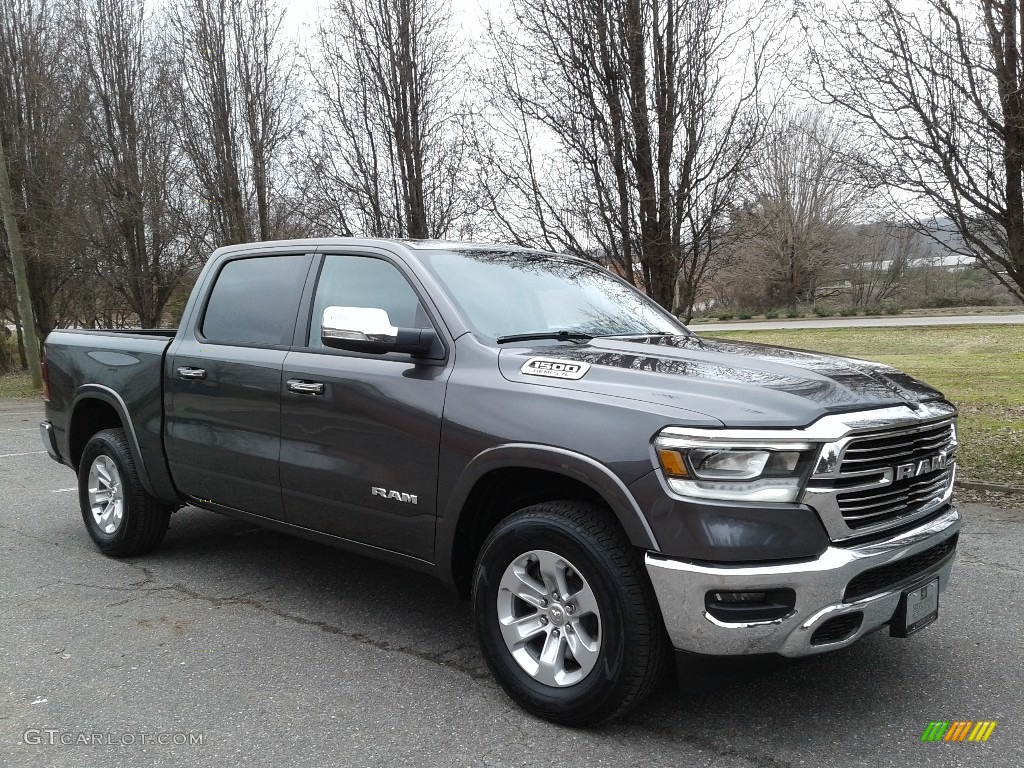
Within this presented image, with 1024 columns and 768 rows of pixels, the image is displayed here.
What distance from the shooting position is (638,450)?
285 centimetres

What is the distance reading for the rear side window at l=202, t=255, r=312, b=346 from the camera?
434 centimetres

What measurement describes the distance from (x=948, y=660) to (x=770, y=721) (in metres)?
1.04

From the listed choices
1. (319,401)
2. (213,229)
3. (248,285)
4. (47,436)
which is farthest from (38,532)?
(213,229)

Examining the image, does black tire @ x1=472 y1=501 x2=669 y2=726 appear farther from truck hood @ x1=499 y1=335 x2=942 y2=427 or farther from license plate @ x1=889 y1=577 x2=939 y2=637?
license plate @ x1=889 y1=577 x2=939 y2=637

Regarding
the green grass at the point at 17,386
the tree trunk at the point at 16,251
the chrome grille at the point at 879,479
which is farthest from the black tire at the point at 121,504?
the tree trunk at the point at 16,251

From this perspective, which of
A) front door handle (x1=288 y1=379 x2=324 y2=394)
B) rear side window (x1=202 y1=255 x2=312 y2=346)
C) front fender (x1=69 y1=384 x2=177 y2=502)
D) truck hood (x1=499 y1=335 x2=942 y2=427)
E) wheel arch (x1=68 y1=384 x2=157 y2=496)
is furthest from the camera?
wheel arch (x1=68 y1=384 x2=157 y2=496)

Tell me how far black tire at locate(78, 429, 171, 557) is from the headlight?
368cm

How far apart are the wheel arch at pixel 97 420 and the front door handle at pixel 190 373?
25.6 inches

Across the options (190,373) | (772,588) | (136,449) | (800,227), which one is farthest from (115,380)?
(800,227)

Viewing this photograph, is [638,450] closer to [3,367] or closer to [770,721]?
[770,721]

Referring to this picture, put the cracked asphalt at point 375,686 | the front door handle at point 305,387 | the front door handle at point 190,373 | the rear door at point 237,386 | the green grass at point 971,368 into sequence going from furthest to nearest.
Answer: the green grass at point 971,368
the front door handle at point 190,373
the rear door at point 237,386
the front door handle at point 305,387
the cracked asphalt at point 375,686

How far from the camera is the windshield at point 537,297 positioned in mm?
3801

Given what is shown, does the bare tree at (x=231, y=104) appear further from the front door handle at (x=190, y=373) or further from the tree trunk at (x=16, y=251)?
the front door handle at (x=190, y=373)

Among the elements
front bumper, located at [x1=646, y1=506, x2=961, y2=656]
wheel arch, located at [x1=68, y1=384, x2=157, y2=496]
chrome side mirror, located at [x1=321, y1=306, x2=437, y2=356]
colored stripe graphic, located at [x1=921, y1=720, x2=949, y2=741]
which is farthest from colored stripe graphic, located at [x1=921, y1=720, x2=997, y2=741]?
wheel arch, located at [x1=68, y1=384, x2=157, y2=496]
